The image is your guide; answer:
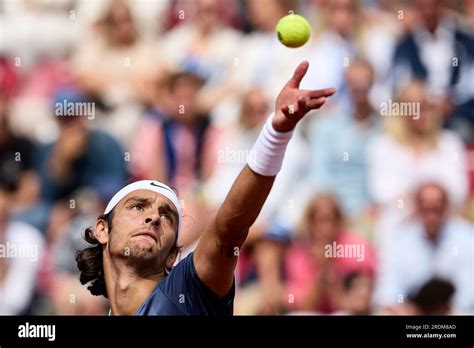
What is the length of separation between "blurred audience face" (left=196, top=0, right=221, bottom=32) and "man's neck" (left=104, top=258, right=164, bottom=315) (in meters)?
3.92

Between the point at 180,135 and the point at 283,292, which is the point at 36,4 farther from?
the point at 283,292

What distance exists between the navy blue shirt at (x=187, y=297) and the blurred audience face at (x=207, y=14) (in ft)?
13.7

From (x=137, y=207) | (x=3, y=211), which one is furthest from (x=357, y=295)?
(x=137, y=207)

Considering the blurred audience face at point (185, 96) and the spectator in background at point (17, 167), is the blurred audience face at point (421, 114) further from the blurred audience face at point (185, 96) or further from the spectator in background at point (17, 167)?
the spectator in background at point (17, 167)

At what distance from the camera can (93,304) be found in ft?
27.5

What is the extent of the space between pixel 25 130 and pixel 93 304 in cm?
154

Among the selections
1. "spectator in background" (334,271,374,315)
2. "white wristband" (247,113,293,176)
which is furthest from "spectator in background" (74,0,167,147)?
"white wristband" (247,113,293,176)

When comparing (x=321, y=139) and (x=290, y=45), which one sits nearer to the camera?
(x=290, y=45)

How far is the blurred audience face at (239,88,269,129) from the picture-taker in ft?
28.4

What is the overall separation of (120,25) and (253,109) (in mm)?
1296
